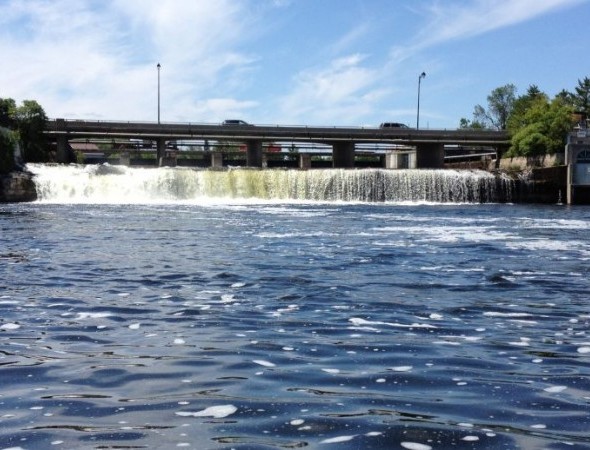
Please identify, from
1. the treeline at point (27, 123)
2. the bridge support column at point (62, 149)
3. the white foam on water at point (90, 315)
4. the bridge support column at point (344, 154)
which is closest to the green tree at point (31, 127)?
the treeline at point (27, 123)

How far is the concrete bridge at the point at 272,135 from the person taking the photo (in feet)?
231

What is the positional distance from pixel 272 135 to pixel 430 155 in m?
19.0

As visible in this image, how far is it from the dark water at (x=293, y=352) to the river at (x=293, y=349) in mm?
25

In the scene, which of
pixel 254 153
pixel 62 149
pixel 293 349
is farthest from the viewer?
pixel 254 153

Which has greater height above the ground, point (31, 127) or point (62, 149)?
point (31, 127)

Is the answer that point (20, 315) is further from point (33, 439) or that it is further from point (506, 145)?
point (506, 145)

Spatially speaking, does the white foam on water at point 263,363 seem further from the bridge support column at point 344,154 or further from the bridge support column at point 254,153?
the bridge support column at point 344,154

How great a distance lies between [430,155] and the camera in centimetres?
8000

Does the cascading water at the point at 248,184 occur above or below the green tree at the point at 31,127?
below

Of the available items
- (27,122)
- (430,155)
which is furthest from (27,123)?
(430,155)

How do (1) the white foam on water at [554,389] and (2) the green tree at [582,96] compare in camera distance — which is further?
(2) the green tree at [582,96]

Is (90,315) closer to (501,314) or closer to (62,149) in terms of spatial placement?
(501,314)

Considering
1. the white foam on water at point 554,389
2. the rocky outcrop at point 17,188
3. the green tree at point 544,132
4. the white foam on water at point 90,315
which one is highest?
the green tree at point 544,132

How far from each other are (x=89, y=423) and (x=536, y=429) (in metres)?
3.23
